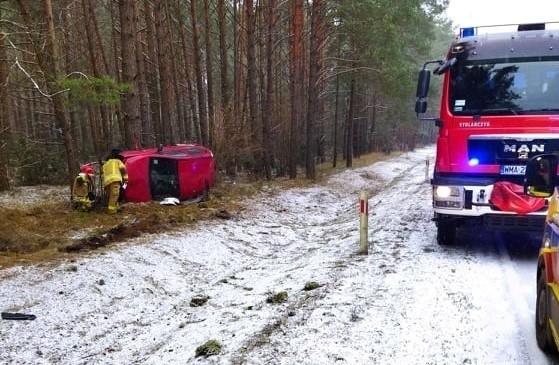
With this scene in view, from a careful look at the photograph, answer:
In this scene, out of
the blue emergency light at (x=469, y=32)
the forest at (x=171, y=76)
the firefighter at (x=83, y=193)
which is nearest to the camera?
the blue emergency light at (x=469, y=32)

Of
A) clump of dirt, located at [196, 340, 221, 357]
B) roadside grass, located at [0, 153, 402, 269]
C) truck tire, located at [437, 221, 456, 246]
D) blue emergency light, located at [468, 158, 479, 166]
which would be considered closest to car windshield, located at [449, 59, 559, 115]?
blue emergency light, located at [468, 158, 479, 166]

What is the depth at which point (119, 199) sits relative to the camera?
11852 millimetres

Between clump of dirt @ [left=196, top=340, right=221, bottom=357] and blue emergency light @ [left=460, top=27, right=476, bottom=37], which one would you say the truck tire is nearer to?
blue emergency light @ [left=460, top=27, right=476, bottom=37]

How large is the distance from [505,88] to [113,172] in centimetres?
810

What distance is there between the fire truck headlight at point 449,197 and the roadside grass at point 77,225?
5.26m

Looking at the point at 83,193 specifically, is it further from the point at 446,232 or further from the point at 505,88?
the point at 505,88

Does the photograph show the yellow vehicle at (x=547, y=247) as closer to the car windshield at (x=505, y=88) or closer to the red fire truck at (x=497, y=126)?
the red fire truck at (x=497, y=126)

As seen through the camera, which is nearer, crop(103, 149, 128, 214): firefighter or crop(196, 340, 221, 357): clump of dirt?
crop(196, 340, 221, 357): clump of dirt

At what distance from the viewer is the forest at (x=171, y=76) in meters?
12.8

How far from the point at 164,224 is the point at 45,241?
7.80 ft

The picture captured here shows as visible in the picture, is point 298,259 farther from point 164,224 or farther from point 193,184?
point 193,184

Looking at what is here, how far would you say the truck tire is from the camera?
8.36 meters

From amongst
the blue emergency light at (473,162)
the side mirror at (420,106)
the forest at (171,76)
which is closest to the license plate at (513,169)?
the blue emergency light at (473,162)

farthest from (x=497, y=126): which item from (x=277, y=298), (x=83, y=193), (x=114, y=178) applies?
(x=83, y=193)
